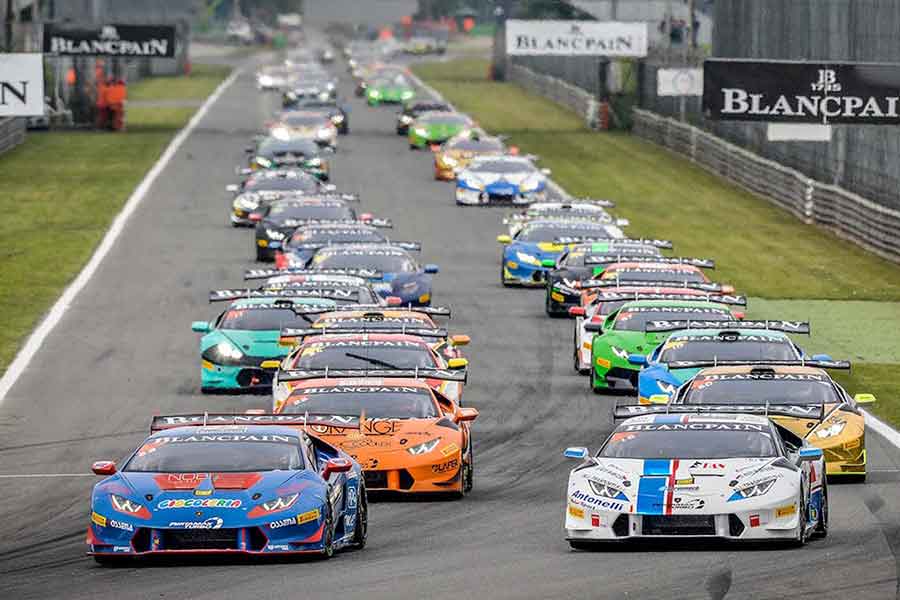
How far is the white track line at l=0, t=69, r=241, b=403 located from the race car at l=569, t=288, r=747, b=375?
7418 mm

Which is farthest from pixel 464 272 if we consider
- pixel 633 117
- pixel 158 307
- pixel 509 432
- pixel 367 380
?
pixel 633 117

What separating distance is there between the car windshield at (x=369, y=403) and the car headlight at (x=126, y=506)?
4.82m

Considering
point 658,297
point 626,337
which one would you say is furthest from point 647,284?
point 626,337

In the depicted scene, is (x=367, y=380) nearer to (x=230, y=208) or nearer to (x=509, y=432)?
(x=509, y=432)

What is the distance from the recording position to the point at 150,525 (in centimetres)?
1755

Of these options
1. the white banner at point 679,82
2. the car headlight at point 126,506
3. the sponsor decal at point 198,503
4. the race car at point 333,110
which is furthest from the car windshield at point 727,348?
the race car at point 333,110

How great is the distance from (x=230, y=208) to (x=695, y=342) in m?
32.4

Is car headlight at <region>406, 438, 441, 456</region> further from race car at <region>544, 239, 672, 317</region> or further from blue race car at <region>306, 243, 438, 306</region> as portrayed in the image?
race car at <region>544, 239, 672, 317</region>

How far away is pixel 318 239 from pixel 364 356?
50.2 feet

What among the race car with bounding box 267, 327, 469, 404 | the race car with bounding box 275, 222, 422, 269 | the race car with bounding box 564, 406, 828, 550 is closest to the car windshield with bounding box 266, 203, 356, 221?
the race car with bounding box 275, 222, 422, 269

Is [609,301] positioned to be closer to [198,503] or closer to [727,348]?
[727,348]

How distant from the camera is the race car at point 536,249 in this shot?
141 ft

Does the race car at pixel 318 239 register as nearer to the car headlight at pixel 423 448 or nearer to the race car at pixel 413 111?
the car headlight at pixel 423 448

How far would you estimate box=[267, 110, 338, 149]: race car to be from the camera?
74375mm
